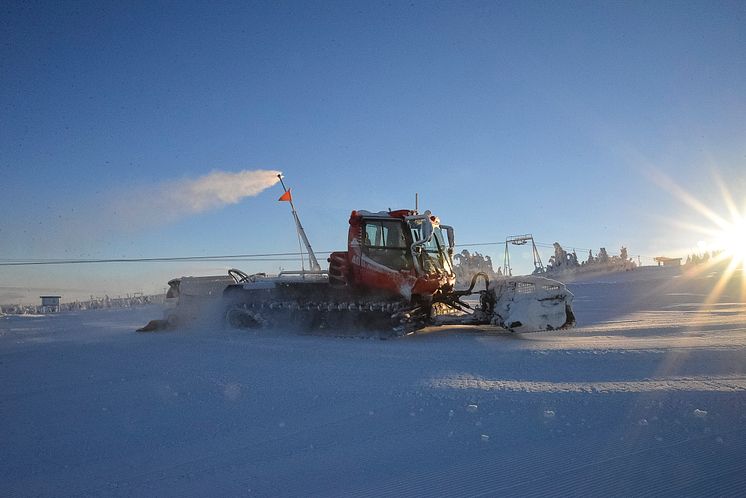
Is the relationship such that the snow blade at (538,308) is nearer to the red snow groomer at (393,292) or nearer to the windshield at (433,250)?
the red snow groomer at (393,292)

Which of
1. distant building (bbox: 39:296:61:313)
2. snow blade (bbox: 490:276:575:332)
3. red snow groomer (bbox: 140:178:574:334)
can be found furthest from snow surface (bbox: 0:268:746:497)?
distant building (bbox: 39:296:61:313)

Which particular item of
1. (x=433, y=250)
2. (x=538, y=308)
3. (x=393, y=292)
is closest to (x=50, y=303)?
(x=393, y=292)

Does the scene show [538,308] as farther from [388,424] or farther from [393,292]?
[388,424]

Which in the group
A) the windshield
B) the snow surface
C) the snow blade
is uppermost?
the windshield

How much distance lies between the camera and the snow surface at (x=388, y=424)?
263 centimetres

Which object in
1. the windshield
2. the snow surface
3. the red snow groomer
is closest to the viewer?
the snow surface

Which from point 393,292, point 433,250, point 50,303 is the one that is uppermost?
point 433,250

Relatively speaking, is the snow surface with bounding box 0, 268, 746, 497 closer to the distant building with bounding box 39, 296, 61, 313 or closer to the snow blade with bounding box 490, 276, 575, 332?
the snow blade with bounding box 490, 276, 575, 332

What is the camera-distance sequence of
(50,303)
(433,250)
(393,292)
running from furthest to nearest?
(50,303)
(433,250)
(393,292)

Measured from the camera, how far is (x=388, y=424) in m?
3.54

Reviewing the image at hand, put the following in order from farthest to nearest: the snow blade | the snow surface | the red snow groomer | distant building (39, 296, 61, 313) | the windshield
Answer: distant building (39, 296, 61, 313) < the windshield < the red snow groomer < the snow blade < the snow surface

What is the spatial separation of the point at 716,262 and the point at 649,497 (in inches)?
1411

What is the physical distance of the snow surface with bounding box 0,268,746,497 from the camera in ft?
8.61

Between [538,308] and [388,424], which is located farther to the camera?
[538,308]
